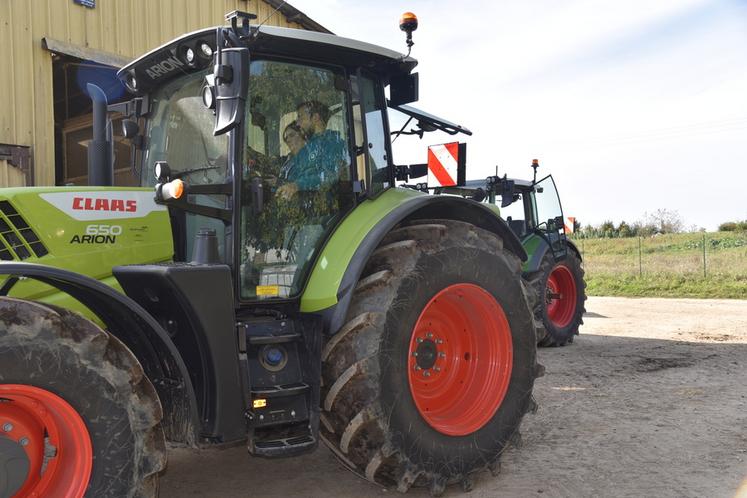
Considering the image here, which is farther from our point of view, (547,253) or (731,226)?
(731,226)

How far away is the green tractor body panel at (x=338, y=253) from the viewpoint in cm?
309

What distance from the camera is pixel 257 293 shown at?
310cm

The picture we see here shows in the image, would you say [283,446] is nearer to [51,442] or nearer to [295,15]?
[51,442]

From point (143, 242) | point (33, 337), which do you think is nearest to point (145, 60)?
point (143, 242)

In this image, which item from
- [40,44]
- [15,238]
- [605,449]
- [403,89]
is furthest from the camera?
[40,44]

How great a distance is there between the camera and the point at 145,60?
3465mm

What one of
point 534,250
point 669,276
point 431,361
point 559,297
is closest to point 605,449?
point 431,361

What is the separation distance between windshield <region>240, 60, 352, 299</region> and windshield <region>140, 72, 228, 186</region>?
0.21 m

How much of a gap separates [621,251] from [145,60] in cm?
2518

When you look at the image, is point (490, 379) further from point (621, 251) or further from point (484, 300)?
point (621, 251)

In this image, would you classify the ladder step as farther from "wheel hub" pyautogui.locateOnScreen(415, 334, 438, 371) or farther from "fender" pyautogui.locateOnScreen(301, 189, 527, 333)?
"wheel hub" pyautogui.locateOnScreen(415, 334, 438, 371)

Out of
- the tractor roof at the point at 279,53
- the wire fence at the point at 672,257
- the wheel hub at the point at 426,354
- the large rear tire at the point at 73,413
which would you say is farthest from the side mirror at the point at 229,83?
the wire fence at the point at 672,257

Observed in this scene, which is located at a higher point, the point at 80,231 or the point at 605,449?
the point at 80,231

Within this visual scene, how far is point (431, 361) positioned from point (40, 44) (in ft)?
18.4
